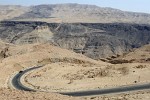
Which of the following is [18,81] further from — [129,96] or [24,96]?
[24,96]

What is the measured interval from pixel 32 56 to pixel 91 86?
3161 centimetres

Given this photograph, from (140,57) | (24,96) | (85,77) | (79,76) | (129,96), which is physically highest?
(24,96)

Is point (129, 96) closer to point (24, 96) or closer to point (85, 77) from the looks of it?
point (24, 96)

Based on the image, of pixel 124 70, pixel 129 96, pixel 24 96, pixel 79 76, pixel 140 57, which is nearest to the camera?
pixel 24 96

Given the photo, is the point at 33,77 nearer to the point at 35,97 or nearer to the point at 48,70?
the point at 48,70

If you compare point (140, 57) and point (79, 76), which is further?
point (140, 57)

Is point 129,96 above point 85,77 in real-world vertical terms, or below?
above

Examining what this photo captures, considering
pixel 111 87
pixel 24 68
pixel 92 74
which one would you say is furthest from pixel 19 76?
pixel 111 87

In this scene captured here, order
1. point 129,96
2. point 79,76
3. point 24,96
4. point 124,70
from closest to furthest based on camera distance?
point 24,96 < point 129,96 < point 79,76 < point 124,70

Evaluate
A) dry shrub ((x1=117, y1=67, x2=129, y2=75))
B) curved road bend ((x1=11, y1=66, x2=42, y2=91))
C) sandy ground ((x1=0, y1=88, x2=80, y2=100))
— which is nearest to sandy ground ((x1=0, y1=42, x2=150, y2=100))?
dry shrub ((x1=117, y1=67, x2=129, y2=75))

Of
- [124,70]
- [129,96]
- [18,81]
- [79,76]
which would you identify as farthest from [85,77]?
[129,96]

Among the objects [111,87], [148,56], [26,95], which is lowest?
[148,56]

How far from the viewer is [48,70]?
64312 mm

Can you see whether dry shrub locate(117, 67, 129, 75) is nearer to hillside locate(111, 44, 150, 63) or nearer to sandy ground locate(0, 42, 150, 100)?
sandy ground locate(0, 42, 150, 100)
